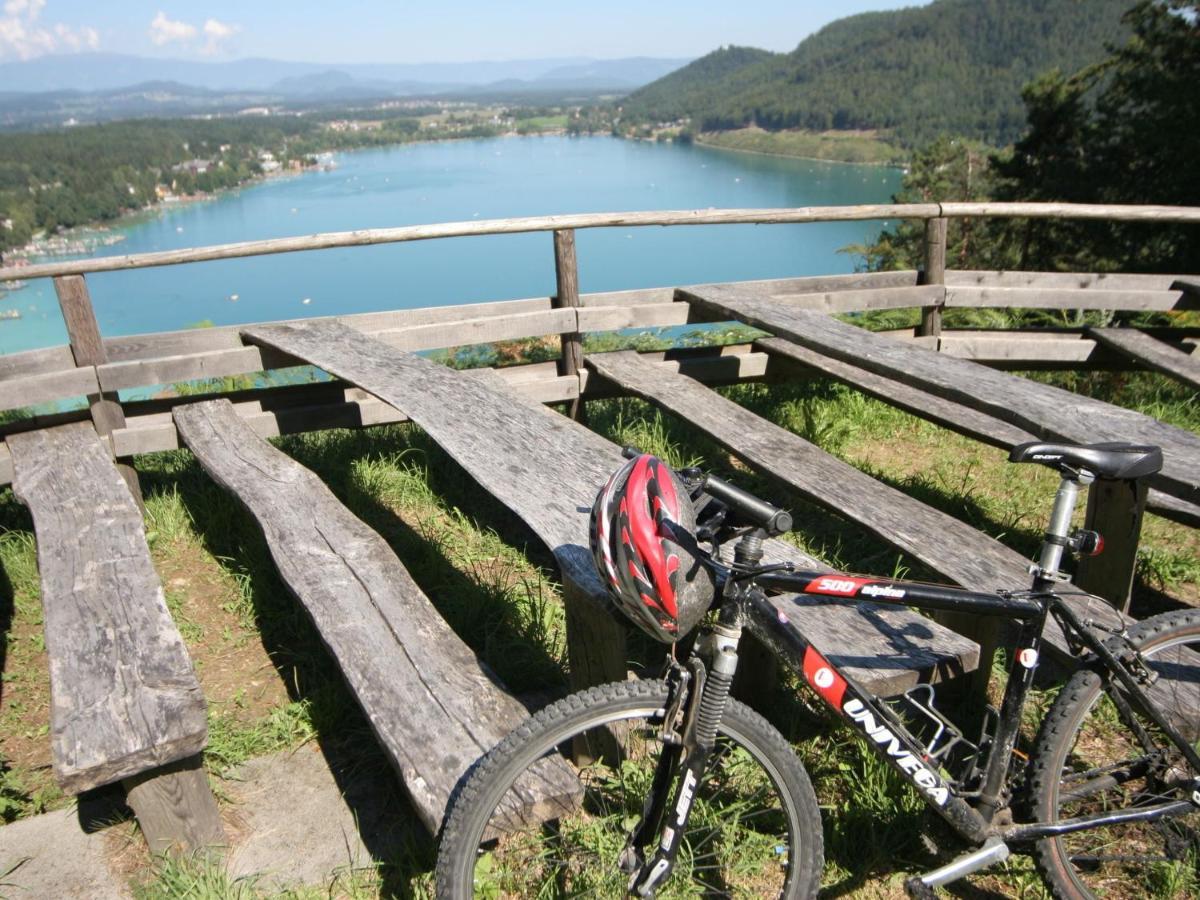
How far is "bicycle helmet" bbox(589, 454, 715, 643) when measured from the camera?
Answer: 1723 millimetres

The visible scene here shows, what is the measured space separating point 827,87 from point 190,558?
309 feet

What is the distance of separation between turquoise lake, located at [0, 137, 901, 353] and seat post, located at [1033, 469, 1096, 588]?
1112cm

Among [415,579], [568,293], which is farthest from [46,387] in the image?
[568,293]

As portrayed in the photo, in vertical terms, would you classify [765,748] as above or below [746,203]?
above

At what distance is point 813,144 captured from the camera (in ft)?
223

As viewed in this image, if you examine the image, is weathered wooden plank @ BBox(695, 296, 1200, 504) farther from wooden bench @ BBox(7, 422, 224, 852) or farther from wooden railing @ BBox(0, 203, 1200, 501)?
wooden bench @ BBox(7, 422, 224, 852)

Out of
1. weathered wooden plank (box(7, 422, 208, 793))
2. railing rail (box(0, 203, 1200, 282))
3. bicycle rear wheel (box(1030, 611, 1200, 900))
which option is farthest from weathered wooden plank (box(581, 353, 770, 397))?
bicycle rear wheel (box(1030, 611, 1200, 900))

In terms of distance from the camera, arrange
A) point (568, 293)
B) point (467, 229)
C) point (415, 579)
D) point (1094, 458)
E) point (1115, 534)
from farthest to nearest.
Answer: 1. point (568, 293)
2. point (467, 229)
3. point (415, 579)
4. point (1115, 534)
5. point (1094, 458)

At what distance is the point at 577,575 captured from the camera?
2.43 meters

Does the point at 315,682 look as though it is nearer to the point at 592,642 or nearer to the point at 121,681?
the point at 121,681

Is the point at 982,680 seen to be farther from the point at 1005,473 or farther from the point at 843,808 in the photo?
the point at 1005,473

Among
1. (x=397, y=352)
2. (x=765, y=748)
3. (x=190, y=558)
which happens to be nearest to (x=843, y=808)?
(x=765, y=748)

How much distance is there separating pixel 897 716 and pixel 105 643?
2.03 meters

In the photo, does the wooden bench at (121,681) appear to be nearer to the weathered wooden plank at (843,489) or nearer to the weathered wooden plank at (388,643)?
the weathered wooden plank at (388,643)
